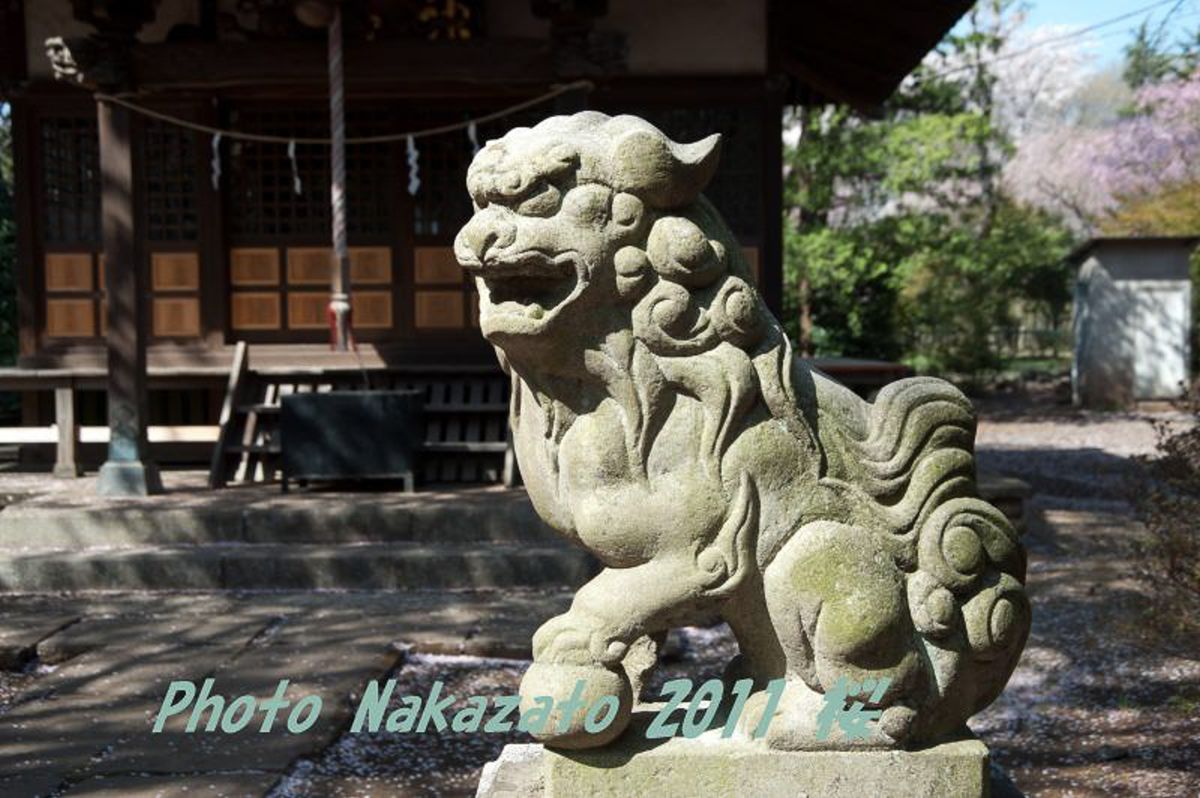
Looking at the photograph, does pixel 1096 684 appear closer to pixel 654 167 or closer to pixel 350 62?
pixel 654 167

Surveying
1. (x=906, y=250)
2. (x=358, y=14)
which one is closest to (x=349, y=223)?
(x=358, y=14)

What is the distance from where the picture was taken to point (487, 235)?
2.26 meters

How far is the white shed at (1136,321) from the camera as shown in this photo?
18.0 m

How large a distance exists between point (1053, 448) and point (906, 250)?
4.99 meters

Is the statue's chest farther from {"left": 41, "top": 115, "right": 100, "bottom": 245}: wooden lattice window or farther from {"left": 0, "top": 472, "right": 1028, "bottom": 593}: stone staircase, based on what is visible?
{"left": 41, "top": 115, "right": 100, "bottom": 245}: wooden lattice window

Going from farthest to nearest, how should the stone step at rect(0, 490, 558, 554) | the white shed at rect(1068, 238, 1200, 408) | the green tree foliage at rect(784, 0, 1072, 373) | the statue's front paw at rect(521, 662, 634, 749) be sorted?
the white shed at rect(1068, 238, 1200, 408) → the green tree foliage at rect(784, 0, 1072, 373) → the stone step at rect(0, 490, 558, 554) → the statue's front paw at rect(521, 662, 634, 749)

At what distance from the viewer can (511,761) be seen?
2.83 metres

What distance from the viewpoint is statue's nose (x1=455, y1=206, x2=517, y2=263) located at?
2264 millimetres

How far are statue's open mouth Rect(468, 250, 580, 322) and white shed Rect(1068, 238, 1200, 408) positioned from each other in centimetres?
1753

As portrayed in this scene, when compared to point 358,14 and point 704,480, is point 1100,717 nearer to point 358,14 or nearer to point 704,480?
point 704,480

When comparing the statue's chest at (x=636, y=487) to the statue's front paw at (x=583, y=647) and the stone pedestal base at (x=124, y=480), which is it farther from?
the stone pedestal base at (x=124, y=480)

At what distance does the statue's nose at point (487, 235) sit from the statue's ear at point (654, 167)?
0.73 feet

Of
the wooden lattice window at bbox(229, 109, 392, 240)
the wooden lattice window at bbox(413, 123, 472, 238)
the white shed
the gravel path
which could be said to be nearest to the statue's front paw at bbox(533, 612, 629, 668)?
the gravel path

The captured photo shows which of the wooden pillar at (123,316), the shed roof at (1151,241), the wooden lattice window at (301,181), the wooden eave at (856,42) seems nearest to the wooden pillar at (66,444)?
the wooden pillar at (123,316)
